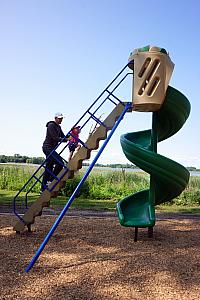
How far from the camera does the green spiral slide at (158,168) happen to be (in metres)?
6.05

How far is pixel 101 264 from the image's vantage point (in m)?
4.88

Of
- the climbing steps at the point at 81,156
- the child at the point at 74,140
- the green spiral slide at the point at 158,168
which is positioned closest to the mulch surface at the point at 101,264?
the green spiral slide at the point at 158,168

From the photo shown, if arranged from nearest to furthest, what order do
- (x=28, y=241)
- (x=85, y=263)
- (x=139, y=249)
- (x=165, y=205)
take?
(x=85, y=263)
(x=139, y=249)
(x=28, y=241)
(x=165, y=205)

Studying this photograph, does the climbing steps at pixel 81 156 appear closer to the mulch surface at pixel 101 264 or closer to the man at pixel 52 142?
the man at pixel 52 142

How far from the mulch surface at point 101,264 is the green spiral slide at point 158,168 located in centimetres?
45

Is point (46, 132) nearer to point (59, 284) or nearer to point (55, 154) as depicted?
point (55, 154)

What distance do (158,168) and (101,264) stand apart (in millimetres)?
1970

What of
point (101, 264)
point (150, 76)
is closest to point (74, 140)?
point (150, 76)

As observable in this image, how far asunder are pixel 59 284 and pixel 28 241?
2287 mm

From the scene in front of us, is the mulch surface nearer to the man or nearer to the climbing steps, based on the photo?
the climbing steps

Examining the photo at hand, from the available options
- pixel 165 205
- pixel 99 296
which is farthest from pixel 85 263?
pixel 165 205

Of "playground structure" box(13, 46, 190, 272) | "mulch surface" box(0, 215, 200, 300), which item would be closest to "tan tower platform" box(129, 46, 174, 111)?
"playground structure" box(13, 46, 190, 272)

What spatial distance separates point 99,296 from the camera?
3.75 meters

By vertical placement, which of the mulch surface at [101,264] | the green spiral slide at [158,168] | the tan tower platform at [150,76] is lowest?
the mulch surface at [101,264]
